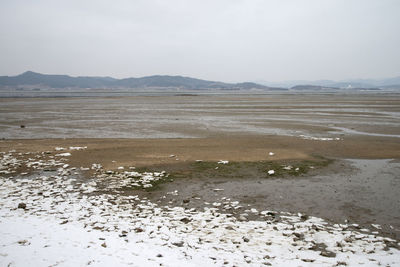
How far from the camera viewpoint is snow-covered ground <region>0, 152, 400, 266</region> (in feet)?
21.6

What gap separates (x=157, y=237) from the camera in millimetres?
7586

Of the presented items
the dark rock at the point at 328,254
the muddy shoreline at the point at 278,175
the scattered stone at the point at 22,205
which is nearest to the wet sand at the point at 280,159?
the muddy shoreline at the point at 278,175

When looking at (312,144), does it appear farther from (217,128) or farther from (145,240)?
(145,240)

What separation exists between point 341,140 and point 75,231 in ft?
69.6

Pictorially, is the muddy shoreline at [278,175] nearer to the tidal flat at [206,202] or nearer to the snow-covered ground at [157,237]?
the tidal flat at [206,202]

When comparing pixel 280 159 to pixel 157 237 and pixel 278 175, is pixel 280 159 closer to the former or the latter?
pixel 278 175

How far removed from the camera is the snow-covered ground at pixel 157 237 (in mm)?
6582

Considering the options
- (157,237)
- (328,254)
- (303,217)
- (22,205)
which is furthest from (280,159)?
(22,205)

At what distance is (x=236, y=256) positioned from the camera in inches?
264

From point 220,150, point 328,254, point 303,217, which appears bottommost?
point 303,217

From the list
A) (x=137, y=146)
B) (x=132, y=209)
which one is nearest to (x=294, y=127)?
(x=137, y=146)

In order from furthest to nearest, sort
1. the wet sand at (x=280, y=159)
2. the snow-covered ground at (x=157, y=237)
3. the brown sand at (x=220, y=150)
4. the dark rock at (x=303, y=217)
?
the brown sand at (x=220, y=150) → the wet sand at (x=280, y=159) → the dark rock at (x=303, y=217) → the snow-covered ground at (x=157, y=237)

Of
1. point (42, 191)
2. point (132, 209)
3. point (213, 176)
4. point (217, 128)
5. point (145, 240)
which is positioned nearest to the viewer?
point (145, 240)

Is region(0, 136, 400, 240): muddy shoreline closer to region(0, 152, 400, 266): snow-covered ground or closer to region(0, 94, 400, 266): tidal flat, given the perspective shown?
region(0, 94, 400, 266): tidal flat
